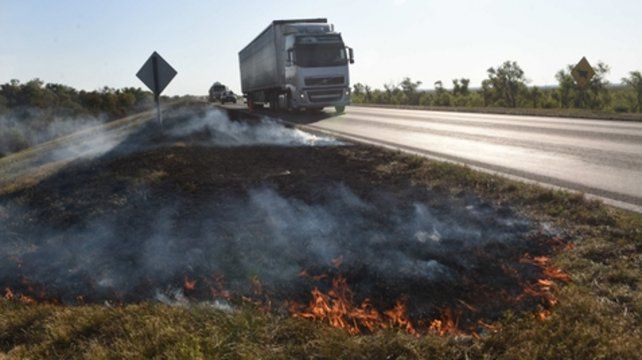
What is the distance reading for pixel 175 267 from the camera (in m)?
4.84

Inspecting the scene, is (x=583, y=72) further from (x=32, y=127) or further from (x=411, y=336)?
(x=32, y=127)

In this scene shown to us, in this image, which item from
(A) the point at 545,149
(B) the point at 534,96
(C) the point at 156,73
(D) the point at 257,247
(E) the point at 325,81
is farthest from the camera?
(B) the point at 534,96

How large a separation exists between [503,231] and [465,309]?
5.17ft

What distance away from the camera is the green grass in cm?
293

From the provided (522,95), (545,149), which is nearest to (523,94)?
(522,95)

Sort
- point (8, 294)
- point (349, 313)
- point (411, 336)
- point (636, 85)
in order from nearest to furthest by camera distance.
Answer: point (411, 336) < point (349, 313) < point (8, 294) < point (636, 85)

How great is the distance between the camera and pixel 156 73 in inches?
491

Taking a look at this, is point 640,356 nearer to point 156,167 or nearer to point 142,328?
point 142,328

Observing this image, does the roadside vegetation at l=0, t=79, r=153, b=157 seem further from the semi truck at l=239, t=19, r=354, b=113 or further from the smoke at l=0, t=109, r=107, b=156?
the semi truck at l=239, t=19, r=354, b=113

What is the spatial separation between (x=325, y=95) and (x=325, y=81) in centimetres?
61

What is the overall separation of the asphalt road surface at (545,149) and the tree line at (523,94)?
26.5 metres

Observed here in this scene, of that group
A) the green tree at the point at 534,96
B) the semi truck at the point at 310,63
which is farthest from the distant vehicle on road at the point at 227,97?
the semi truck at the point at 310,63

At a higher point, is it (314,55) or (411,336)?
(314,55)

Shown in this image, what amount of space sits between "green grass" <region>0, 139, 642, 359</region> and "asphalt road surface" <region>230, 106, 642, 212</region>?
235 centimetres
